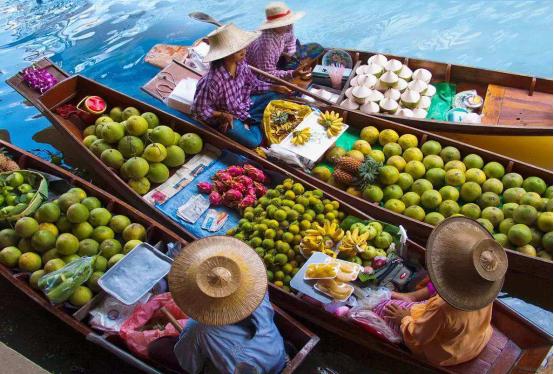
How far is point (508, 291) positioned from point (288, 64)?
11.9 ft

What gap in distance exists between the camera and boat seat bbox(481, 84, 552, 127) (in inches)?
190

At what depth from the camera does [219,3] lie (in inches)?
378

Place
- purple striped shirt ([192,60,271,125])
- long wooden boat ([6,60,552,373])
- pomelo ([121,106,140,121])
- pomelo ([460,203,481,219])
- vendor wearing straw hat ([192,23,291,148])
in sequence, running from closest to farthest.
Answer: long wooden boat ([6,60,552,373])
pomelo ([460,203,481,219])
vendor wearing straw hat ([192,23,291,148])
purple striped shirt ([192,60,271,125])
pomelo ([121,106,140,121])

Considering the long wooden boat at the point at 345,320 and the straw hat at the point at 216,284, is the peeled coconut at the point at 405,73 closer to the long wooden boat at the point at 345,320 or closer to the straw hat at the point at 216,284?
the long wooden boat at the point at 345,320

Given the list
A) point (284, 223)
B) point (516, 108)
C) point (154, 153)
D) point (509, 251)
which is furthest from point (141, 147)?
point (516, 108)

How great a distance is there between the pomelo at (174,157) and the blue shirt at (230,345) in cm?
207

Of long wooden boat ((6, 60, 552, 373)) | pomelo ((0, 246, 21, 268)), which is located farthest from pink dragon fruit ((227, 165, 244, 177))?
pomelo ((0, 246, 21, 268))

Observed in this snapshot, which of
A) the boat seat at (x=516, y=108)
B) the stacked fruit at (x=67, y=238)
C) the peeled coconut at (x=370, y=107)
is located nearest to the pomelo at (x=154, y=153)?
the stacked fruit at (x=67, y=238)

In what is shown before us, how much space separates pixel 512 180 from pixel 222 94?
9.12ft

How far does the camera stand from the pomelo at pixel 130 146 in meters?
4.46

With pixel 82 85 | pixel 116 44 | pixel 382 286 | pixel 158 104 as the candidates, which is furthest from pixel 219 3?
pixel 382 286

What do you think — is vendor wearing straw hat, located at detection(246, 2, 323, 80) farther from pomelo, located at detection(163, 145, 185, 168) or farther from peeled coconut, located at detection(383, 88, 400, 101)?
pomelo, located at detection(163, 145, 185, 168)

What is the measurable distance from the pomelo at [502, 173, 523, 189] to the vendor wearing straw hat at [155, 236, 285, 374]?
2410 mm

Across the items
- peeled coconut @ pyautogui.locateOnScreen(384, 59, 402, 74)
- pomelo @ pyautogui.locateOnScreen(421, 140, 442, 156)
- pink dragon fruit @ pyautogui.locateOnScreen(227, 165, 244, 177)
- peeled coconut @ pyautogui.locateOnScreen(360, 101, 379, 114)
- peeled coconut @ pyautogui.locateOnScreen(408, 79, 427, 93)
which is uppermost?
peeled coconut @ pyautogui.locateOnScreen(384, 59, 402, 74)
